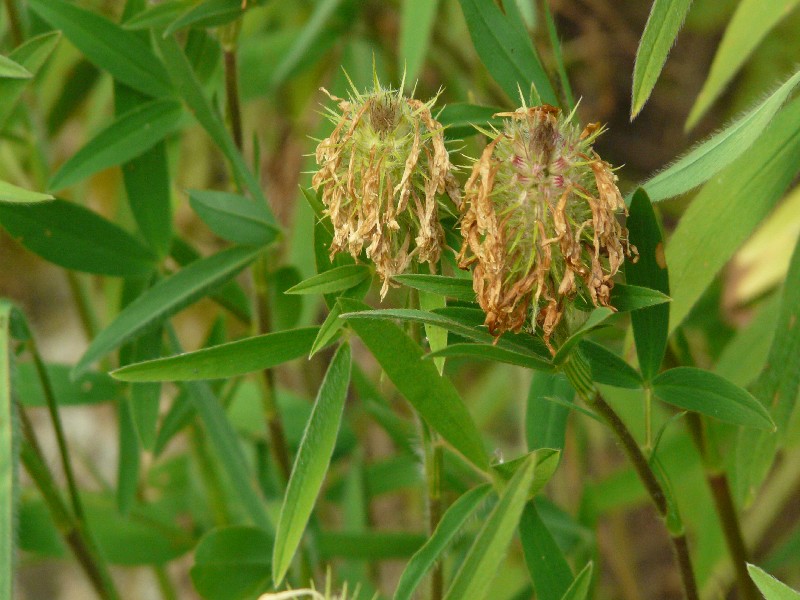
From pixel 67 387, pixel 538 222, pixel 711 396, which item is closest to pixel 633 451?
pixel 711 396

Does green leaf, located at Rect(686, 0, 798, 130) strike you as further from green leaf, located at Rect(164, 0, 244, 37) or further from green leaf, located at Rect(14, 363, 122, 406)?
green leaf, located at Rect(14, 363, 122, 406)

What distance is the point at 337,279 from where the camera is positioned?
53cm

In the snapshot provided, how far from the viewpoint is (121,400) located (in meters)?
0.85

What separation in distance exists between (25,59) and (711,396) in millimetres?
484

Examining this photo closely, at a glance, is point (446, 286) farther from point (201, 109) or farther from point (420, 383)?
point (201, 109)

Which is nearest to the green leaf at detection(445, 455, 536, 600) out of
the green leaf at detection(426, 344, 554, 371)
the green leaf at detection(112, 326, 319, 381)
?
the green leaf at detection(426, 344, 554, 371)

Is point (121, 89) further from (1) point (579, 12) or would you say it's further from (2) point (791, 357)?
(1) point (579, 12)

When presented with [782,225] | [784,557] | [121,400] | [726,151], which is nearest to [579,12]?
[782,225]

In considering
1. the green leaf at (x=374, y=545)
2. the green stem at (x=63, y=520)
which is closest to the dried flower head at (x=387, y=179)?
the green stem at (x=63, y=520)

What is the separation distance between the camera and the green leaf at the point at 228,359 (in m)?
0.54

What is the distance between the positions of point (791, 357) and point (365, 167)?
1.05 feet

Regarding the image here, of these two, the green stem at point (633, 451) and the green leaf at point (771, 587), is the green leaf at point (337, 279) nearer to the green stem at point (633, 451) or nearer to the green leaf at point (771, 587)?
the green stem at point (633, 451)

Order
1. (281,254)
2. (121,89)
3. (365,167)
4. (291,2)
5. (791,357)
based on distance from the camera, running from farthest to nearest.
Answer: (281,254) → (291,2) → (121,89) → (791,357) → (365,167)

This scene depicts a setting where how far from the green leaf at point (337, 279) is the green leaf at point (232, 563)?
1.01ft
